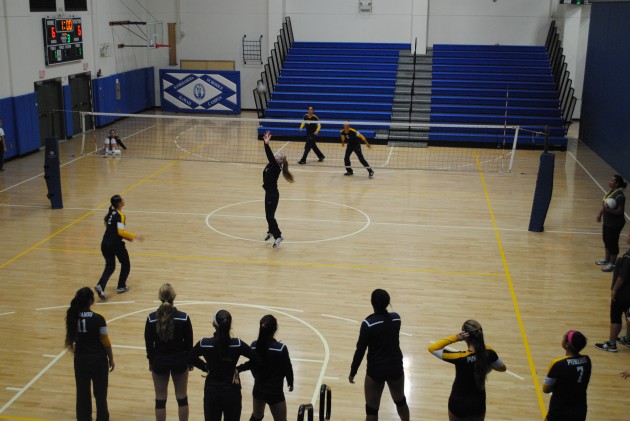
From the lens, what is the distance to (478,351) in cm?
648

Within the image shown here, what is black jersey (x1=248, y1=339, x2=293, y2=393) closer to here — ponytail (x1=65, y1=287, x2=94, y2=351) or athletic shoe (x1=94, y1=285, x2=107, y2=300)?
ponytail (x1=65, y1=287, x2=94, y2=351)

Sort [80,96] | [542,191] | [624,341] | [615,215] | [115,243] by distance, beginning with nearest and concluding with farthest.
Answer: [624,341]
[115,243]
[615,215]
[542,191]
[80,96]

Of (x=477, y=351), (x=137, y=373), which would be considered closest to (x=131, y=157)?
(x=137, y=373)

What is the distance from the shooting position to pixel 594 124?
82.2 ft

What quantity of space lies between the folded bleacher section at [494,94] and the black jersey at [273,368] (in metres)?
19.9

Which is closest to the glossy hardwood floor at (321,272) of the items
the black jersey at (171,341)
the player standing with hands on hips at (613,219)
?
the player standing with hands on hips at (613,219)

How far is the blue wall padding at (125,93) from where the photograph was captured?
92.6ft

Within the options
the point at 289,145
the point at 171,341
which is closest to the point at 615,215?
the point at 171,341

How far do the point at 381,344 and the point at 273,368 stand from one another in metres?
1.12

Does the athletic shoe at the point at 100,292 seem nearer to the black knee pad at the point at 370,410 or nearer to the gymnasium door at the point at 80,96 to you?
the black knee pad at the point at 370,410

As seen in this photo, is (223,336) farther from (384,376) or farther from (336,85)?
(336,85)

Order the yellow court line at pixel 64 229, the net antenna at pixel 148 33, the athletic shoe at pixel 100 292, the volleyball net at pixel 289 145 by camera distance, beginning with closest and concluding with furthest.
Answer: the athletic shoe at pixel 100 292 → the yellow court line at pixel 64 229 → the volleyball net at pixel 289 145 → the net antenna at pixel 148 33

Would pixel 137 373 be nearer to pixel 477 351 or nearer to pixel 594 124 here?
pixel 477 351

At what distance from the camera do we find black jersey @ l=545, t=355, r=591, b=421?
655 cm
